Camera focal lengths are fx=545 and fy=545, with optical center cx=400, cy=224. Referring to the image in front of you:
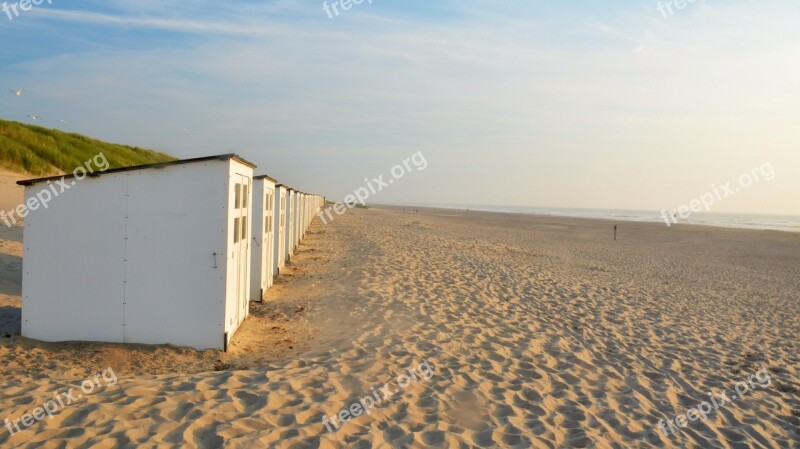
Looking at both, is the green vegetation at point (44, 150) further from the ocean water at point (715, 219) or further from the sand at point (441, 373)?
the ocean water at point (715, 219)

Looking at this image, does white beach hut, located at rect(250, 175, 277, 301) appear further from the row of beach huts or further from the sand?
the row of beach huts

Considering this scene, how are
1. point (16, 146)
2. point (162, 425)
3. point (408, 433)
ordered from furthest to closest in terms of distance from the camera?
1. point (16, 146)
2. point (408, 433)
3. point (162, 425)

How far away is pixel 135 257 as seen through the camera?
615cm

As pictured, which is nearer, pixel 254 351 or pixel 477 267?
pixel 254 351

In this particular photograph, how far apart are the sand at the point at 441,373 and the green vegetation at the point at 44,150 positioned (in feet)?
40.8

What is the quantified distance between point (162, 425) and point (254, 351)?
2.56 m

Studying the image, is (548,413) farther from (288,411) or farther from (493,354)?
(288,411)

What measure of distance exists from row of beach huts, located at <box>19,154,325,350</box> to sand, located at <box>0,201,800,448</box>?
0.31m

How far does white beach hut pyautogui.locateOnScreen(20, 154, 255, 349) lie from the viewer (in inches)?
239

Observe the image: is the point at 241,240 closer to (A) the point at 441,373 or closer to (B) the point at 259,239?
(B) the point at 259,239

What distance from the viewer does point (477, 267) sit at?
13.6m

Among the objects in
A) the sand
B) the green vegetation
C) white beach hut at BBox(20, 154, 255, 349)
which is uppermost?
the green vegetation

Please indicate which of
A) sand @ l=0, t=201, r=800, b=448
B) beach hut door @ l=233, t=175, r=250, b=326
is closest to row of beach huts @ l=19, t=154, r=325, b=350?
sand @ l=0, t=201, r=800, b=448

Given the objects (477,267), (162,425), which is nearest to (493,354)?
(162,425)
